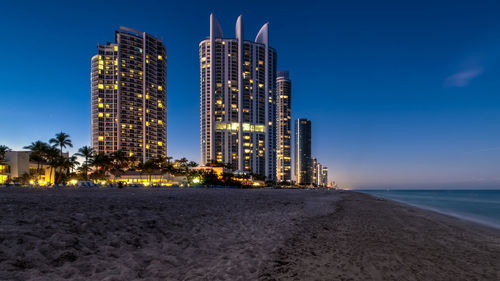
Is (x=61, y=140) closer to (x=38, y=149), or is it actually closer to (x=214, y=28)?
(x=38, y=149)

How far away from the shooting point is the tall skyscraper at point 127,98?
562ft

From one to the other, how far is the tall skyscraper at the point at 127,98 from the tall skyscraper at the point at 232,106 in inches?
1468

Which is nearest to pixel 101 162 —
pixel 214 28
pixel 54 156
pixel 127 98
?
pixel 54 156

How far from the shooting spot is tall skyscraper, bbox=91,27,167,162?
171 meters

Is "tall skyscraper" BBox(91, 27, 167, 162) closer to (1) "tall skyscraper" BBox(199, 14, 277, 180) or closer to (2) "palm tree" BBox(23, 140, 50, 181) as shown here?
(1) "tall skyscraper" BBox(199, 14, 277, 180)

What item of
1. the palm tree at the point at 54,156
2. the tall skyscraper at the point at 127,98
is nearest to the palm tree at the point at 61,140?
the palm tree at the point at 54,156

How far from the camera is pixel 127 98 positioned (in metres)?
177

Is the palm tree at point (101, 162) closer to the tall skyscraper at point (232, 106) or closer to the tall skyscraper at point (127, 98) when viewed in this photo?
the tall skyscraper at point (127, 98)

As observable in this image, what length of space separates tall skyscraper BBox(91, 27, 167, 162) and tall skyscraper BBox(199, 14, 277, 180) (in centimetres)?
3730

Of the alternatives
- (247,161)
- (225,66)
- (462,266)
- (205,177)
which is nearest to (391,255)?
(462,266)

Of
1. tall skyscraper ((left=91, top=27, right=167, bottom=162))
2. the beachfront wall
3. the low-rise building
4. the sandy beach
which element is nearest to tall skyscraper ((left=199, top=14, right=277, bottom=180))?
tall skyscraper ((left=91, top=27, right=167, bottom=162))

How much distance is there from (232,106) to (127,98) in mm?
75080

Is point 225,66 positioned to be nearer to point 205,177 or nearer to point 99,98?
point 99,98

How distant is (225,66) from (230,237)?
624 ft
